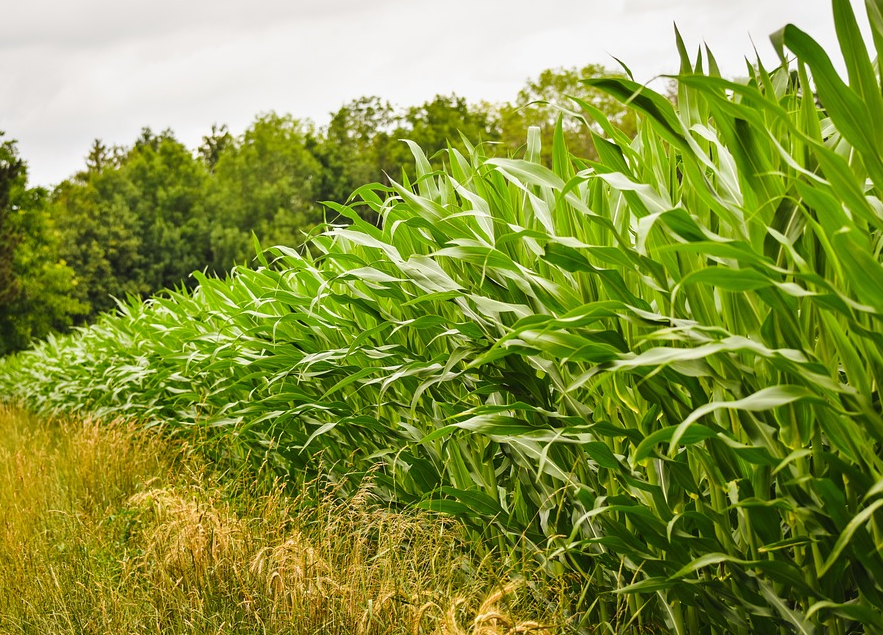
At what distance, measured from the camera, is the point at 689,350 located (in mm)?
1185

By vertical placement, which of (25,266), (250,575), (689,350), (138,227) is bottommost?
(250,575)

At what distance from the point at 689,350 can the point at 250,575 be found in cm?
169

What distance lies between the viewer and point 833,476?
140 cm

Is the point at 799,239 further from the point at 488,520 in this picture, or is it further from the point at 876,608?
the point at 488,520

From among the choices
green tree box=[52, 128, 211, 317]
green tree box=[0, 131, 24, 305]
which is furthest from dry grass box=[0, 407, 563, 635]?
green tree box=[52, 128, 211, 317]

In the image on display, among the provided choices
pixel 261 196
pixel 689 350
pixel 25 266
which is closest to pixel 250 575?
pixel 689 350

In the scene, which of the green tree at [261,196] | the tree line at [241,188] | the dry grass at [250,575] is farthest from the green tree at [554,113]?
the dry grass at [250,575]

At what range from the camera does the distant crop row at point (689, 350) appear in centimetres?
120

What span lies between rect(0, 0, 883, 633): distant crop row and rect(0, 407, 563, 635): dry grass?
0.20 m

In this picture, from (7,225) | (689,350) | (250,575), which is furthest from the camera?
(7,225)

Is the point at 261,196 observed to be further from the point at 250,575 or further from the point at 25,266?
the point at 250,575

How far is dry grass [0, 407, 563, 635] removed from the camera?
6.35ft

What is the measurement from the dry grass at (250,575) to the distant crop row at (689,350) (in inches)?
8.0

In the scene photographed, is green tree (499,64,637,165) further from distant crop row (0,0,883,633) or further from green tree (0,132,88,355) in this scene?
distant crop row (0,0,883,633)
